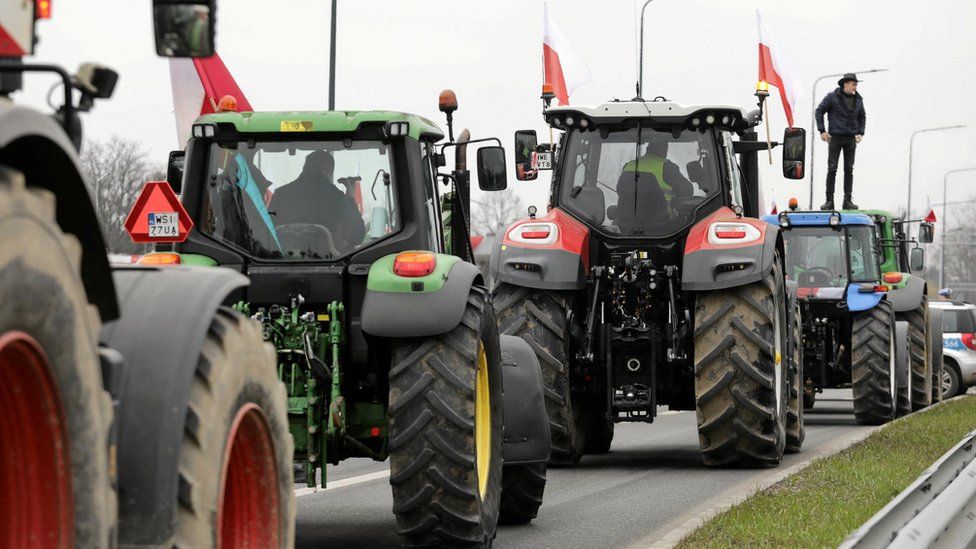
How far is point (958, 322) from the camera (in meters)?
30.4

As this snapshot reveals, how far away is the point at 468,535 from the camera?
817cm

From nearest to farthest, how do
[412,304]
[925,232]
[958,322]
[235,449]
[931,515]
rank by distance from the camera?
1. [235,449]
2. [931,515]
3. [412,304]
4. [925,232]
5. [958,322]

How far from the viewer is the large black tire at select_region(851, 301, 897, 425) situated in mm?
20266

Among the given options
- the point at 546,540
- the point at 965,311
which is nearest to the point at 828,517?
the point at 546,540

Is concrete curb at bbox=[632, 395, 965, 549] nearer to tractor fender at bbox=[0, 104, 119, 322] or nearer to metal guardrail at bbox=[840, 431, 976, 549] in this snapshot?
metal guardrail at bbox=[840, 431, 976, 549]

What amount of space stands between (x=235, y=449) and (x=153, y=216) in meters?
7.62

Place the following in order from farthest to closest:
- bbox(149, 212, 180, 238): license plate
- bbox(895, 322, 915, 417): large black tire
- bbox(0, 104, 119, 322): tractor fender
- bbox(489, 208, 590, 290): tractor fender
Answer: bbox(895, 322, 915, 417): large black tire < bbox(489, 208, 590, 290): tractor fender < bbox(149, 212, 180, 238): license plate < bbox(0, 104, 119, 322): tractor fender

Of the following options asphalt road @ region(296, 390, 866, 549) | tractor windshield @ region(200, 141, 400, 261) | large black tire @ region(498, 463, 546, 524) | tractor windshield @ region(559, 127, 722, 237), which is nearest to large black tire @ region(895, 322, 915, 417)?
asphalt road @ region(296, 390, 866, 549)

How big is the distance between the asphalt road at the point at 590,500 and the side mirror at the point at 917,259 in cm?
844

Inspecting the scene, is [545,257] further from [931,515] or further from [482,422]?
[931,515]

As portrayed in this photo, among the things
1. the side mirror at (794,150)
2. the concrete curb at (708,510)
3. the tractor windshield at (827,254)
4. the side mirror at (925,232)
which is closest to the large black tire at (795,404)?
the concrete curb at (708,510)

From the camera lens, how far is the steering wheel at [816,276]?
21234 millimetres

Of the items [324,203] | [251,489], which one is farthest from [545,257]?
[251,489]

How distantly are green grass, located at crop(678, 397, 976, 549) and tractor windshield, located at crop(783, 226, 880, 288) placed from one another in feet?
13.6
